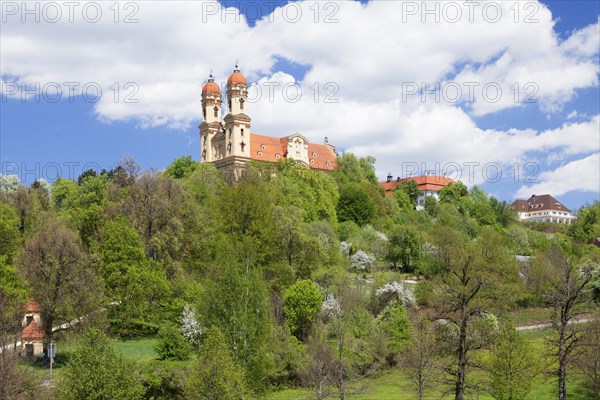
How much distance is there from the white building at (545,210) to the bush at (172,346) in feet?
421

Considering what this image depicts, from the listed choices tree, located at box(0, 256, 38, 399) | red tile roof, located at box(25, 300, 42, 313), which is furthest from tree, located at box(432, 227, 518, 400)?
red tile roof, located at box(25, 300, 42, 313)

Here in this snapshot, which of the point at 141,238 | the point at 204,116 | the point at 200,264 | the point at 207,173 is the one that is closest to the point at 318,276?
the point at 200,264

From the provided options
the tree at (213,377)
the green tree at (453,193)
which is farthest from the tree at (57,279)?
the green tree at (453,193)

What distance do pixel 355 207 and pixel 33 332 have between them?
48.5 metres

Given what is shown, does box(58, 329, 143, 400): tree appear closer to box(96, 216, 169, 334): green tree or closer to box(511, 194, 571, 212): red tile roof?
box(96, 216, 169, 334): green tree

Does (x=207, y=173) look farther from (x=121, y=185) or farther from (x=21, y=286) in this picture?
(x=21, y=286)

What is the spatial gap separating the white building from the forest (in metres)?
94.7

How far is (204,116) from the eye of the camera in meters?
102

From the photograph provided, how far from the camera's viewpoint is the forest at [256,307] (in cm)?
2841

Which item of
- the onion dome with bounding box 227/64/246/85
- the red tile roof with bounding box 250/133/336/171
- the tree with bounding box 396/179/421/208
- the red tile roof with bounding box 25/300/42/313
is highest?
the onion dome with bounding box 227/64/246/85

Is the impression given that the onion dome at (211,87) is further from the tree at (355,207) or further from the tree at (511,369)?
the tree at (511,369)

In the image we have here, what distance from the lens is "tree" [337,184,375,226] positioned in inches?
3248

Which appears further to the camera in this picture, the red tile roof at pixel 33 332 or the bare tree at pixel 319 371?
the red tile roof at pixel 33 332

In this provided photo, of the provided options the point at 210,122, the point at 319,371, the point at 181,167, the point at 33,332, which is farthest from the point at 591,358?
the point at 210,122
